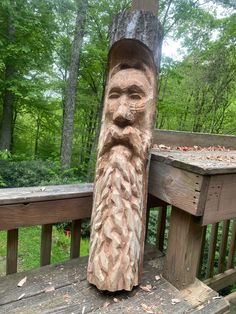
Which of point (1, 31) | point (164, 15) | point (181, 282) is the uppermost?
point (164, 15)

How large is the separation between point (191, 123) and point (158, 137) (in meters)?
6.56

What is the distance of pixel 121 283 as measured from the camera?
118 cm

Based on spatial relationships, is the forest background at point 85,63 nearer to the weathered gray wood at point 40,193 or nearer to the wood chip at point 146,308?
the weathered gray wood at point 40,193

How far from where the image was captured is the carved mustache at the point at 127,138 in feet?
4.37

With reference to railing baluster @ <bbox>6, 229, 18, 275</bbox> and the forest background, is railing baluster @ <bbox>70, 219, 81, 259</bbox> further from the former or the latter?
the forest background

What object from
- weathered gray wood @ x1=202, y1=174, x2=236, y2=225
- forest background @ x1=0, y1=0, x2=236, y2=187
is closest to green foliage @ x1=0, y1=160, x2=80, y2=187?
forest background @ x1=0, y1=0, x2=236, y2=187

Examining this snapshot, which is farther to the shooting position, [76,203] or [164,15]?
[164,15]

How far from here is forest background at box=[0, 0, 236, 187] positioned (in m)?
6.33

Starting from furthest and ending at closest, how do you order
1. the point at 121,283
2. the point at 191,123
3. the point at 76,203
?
1. the point at 191,123
2. the point at 76,203
3. the point at 121,283

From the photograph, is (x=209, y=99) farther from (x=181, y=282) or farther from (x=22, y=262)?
(x=181, y=282)

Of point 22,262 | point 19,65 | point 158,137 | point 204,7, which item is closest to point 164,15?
point 204,7

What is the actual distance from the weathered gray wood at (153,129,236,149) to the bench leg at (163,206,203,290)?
996 mm

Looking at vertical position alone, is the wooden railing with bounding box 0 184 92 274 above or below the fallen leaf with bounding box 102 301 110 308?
above

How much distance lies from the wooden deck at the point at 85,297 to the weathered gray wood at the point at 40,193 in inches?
15.0
